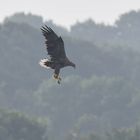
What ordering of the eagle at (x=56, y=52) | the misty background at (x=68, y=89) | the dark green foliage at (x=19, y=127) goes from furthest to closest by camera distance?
the misty background at (x=68, y=89) < the dark green foliage at (x=19, y=127) < the eagle at (x=56, y=52)

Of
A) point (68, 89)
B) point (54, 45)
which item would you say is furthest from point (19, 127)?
point (54, 45)

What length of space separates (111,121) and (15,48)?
21.7 metres

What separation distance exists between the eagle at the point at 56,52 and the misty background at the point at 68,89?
56.3 m

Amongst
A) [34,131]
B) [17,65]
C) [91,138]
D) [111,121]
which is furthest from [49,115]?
[91,138]

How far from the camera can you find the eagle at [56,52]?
23391mm

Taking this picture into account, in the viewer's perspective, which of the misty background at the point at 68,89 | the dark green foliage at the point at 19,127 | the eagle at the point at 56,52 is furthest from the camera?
the misty background at the point at 68,89

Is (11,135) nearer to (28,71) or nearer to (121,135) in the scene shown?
(121,135)

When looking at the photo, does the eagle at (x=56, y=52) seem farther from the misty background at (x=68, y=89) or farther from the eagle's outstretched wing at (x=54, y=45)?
the misty background at (x=68, y=89)

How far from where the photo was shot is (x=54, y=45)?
23.6 m

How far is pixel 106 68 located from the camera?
415 feet

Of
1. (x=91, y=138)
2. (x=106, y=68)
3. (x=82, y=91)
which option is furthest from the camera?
(x=106, y=68)

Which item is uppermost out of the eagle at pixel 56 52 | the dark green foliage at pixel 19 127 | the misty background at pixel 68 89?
the misty background at pixel 68 89

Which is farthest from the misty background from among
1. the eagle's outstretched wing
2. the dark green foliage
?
the eagle's outstretched wing

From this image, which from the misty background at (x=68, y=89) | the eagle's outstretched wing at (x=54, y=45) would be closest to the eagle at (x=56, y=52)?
the eagle's outstretched wing at (x=54, y=45)
